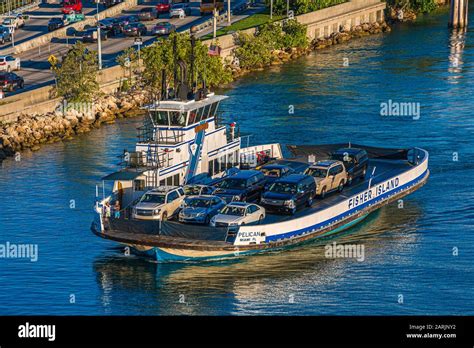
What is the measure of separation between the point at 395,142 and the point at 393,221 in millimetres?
19085

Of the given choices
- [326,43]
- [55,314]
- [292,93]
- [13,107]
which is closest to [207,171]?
[55,314]

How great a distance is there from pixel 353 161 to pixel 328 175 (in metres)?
3.83

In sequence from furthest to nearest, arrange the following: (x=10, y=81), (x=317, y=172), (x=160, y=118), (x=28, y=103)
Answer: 1. (x=10, y=81)
2. (x=28, y=103)
3. (x=160, y=118)
4. (x=317, y=172)

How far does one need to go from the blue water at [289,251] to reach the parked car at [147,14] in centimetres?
2799

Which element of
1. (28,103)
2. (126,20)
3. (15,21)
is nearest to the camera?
(28,103)

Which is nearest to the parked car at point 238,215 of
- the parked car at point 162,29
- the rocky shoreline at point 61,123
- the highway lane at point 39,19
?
the rocky shoreline at point 61,123

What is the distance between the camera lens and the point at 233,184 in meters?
68.4

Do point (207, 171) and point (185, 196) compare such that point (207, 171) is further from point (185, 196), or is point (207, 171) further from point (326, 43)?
point (326, 43)

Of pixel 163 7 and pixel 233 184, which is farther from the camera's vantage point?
pixel 163 7

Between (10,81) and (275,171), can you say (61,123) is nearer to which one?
(10,81)

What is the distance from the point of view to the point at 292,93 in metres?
109

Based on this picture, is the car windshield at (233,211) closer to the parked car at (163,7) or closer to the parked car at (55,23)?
the parked car at (55,23)

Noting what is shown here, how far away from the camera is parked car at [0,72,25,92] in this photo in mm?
101812

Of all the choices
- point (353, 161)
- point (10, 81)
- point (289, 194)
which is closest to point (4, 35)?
point (10, 81)
